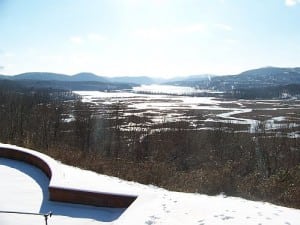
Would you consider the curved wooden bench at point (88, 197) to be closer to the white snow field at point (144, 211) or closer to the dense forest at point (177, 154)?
the white snow field at point (144, 211)

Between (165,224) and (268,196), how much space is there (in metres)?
5.71

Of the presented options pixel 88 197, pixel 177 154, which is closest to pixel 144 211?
pixel 88 197

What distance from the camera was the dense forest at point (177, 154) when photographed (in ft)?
38.8

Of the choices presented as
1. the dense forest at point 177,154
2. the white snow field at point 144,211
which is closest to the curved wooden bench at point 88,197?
the white snow field at point 144,211

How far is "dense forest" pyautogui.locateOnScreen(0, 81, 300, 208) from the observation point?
38.8ft

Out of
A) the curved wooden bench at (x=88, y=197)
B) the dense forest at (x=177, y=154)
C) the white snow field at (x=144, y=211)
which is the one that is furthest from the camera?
the dense forest at (x=177, y=154)

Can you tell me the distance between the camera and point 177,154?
4284 cm

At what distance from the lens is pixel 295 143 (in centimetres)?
4594

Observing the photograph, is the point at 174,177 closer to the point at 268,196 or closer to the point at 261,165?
the point at 268,196

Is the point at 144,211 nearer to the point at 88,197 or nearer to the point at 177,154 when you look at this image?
the point at 88,197

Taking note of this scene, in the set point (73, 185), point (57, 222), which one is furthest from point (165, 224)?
point (73, 185)

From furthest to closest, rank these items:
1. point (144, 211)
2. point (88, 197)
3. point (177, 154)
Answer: point (177, 154) < point (88, 197) < point (144, 211)

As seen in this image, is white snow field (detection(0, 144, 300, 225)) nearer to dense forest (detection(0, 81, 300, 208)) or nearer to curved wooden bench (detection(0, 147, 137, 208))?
curved wooden bench (detection(0, 147, 137, 208))

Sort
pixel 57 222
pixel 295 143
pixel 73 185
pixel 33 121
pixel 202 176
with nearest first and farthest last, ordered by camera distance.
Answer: pixel 57 222
pixel 73 185
pixel 202 176
pixel 295 143
pixel 33 121
